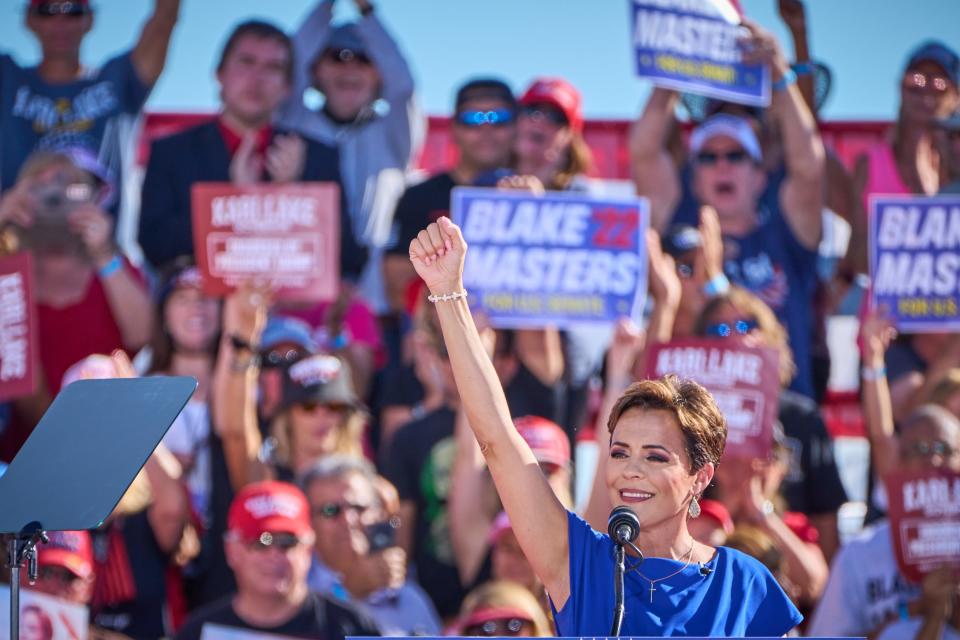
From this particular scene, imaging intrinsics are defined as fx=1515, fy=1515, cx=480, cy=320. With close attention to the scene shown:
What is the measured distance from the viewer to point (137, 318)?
22.8 feet

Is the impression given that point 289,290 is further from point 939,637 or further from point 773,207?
point 939,637

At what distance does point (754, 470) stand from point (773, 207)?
1657mm

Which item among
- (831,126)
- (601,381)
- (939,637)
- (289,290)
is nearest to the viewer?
(939,637)

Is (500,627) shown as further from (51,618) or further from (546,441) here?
(51,618)

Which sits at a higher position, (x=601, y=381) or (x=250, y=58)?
(x=250, y=58)

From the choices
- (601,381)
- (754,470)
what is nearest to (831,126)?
(601,381)

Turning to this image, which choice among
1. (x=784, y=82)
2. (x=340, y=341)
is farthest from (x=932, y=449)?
(x=340, y=341)

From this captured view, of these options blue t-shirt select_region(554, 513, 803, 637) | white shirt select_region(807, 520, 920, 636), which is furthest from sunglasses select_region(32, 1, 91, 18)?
blue t-shirt select_region(554, 513, 803, 637)

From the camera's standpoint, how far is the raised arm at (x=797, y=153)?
730cm

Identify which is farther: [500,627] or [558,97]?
[558,97]

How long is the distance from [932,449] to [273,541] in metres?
2.74

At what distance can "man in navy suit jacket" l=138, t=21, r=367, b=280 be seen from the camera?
7.21 m

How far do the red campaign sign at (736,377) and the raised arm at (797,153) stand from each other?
3.87 ft

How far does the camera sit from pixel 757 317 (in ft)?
21.7
